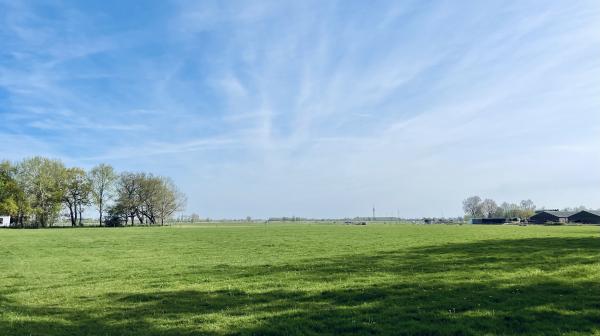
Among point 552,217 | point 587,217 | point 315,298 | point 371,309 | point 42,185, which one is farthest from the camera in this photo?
point 552,217

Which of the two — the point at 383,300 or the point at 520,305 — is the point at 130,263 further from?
the point at 520,305

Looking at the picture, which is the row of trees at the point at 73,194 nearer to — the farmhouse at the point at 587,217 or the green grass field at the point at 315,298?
the green grass field at the point at 315,298

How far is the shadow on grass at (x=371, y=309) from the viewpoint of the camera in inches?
405

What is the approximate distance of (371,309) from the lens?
40.0ft

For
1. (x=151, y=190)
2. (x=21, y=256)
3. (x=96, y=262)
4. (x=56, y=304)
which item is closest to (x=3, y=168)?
(x=151, y=190)

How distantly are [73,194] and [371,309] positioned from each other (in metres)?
128

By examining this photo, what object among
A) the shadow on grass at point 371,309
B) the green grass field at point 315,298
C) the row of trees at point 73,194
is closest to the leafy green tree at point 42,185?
the row of trees at point 73,194

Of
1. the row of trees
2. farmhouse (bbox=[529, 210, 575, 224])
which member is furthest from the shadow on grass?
farmhouse (bbox=[529, 210, 575, 224])

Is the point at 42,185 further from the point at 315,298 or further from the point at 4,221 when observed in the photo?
the point at 315,298

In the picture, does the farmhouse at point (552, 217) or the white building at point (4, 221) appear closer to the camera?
the white building at point (4, 221)

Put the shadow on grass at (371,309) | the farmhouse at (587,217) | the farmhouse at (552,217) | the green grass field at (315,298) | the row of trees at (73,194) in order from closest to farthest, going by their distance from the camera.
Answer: the shadow on grass at (371,309), the green grass field at (315,298), the row of trees at (73,194), the farmhouse at (587,217), the farmhouse at (552,217)

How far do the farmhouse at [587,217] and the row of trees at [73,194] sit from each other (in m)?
152

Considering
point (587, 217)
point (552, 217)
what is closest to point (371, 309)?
point (587, 217)

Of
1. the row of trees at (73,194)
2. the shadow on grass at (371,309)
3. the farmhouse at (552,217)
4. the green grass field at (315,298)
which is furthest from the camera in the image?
the farmhouse at (552,217)
